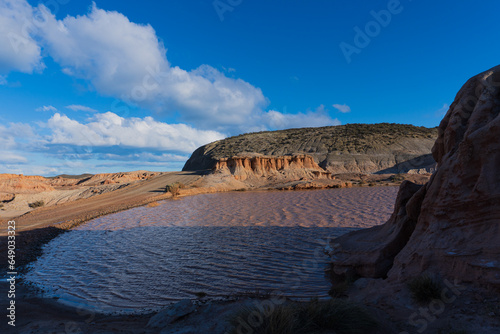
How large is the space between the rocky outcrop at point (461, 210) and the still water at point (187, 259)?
1.77 meters

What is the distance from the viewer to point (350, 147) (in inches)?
2406

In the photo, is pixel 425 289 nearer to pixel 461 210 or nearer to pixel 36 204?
pixel 461 210

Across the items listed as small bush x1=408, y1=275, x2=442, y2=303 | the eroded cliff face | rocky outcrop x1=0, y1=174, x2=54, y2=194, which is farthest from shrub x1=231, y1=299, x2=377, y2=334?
rocky outcrop x1=0, y1=174, x2=54, y2=194

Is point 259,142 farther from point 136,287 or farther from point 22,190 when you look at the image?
point 136,287

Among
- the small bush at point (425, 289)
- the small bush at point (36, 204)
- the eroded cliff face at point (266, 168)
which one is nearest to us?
the small bush at point (425, 289)

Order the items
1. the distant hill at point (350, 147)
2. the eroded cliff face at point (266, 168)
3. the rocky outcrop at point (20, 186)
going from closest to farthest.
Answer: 1. the eroded cliff face at point (266, 168)
2. the rocky outcrop at point (20, 186)
3. the distant hill at point (350, 147)

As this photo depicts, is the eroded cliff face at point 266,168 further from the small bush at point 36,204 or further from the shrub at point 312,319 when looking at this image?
the shrub at point 312,319

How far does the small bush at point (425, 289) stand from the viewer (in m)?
3.97

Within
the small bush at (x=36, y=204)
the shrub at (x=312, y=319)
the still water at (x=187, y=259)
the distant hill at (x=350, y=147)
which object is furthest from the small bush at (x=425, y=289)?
the distant hill at (x=350, y=147)

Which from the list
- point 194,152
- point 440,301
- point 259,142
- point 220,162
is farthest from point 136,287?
point 194,152

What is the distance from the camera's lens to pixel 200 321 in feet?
13.4

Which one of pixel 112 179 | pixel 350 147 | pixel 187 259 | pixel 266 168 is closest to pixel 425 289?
pixel 187 259

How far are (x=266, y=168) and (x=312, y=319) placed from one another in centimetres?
3887

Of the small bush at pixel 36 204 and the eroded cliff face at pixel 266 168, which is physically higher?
the eroded cliff face at pixel 266 168
